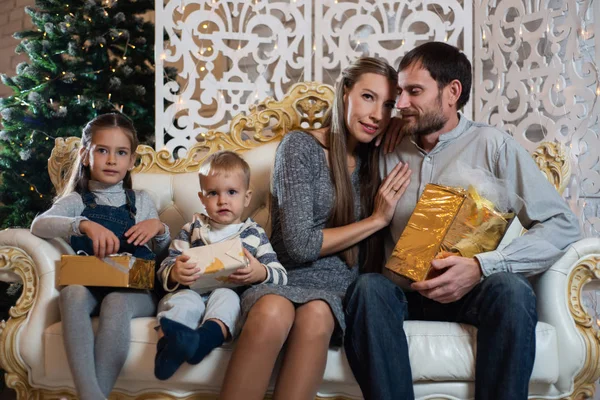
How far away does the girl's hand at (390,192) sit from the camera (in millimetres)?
2029

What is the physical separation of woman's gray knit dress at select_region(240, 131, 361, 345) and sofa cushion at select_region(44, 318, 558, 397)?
0.75 feet

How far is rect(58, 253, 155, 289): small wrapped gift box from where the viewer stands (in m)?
1.85

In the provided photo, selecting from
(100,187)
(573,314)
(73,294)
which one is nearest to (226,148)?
(100,187)

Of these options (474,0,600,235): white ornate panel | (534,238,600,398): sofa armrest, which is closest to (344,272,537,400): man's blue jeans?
(534,238,600,398): sofa armrest

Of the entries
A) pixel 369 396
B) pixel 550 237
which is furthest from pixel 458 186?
pixel 369 396

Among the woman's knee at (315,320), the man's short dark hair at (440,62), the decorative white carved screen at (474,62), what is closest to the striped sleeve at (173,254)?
the woman's knee at (315,320)

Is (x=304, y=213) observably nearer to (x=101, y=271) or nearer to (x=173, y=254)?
(x=173, y=254)

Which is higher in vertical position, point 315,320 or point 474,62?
point 474,62

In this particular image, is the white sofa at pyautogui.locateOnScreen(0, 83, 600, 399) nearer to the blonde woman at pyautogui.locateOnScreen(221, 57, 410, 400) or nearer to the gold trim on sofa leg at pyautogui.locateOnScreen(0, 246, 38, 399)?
the gold trim on sofa leg at pyautogui.locateOnScreen(0, 246, 38, 399)

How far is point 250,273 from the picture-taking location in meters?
1.81

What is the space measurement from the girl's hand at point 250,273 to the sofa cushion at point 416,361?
185 mm

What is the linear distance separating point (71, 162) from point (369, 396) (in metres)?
1.43

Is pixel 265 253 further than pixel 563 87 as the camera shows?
No

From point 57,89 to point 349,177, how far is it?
197 centimetres
